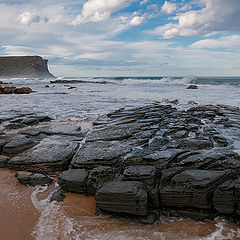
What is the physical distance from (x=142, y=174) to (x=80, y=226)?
1.12 meters

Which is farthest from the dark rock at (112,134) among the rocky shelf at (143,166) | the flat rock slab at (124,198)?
the flat rock slab at (124,198)

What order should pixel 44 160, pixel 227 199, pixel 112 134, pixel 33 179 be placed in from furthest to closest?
pixel 112 134 < pixel 44 160 < pixel 33 179 < pixel 227 199

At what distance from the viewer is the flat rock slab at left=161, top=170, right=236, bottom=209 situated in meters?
2.86

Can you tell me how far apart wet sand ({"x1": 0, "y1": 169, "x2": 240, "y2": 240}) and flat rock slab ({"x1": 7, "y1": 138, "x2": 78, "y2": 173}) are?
953 millimetres

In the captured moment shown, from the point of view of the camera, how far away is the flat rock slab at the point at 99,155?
3.96 metres

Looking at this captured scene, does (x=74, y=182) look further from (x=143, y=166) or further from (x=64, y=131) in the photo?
(x=64, y=131)

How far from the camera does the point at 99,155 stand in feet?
13.6

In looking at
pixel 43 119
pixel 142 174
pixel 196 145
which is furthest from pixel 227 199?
pixel 43 119

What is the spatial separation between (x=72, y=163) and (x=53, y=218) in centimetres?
126

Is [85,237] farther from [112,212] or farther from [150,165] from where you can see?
[150,165]

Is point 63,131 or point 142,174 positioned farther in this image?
point 63,131

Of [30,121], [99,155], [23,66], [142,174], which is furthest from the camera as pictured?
[23,66]

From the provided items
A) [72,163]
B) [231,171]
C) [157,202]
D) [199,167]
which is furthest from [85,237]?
[231,171]

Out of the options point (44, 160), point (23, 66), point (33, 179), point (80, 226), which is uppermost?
point (23, 66)
